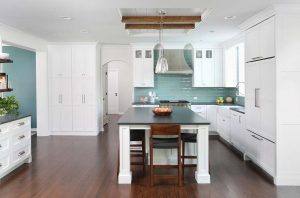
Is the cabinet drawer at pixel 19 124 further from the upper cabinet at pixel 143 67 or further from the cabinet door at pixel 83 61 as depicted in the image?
the upper cabinet at pixel 143 67

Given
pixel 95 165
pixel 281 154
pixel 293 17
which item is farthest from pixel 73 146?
pixel 293 17

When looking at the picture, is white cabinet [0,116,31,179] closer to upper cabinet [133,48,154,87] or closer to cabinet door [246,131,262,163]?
upper cabinet [133,48,154,87]

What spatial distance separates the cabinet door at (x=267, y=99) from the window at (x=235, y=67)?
2.76 metres

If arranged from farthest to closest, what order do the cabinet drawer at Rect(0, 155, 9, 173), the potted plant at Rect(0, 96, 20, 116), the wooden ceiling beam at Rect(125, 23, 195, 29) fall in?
the wooden ceiling beam at Rect(125, 23, 195, 29) < the potted plant at Rect(0, 96, 20, 116) < the cabinet drawer at Rect(0, 155, 9, 173)

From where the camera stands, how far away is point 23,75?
8305 mm

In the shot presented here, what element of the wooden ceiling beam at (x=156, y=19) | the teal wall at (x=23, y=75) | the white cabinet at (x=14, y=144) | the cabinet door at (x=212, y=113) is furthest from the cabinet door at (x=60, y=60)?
the cabinet door at (x=212, y=113)

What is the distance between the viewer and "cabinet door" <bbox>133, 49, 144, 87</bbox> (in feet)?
25.8

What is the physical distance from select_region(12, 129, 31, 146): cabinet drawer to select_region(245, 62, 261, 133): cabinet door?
4122 millimetres

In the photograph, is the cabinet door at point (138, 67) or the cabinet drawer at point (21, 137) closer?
the cabinet drawer at point (21, 137)

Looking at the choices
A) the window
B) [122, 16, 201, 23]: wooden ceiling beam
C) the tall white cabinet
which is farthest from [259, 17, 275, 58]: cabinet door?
the tall white cabinet

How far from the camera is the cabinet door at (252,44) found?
15.0 ft

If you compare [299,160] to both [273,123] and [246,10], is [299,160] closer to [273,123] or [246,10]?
[273,123]

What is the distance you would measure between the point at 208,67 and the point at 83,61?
3.66 m

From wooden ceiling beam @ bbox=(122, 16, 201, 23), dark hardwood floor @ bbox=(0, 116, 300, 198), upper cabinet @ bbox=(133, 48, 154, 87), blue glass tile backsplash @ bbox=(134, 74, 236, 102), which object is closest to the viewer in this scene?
dark hardwood floor @ bbox=(0, 116, 300, 198)
